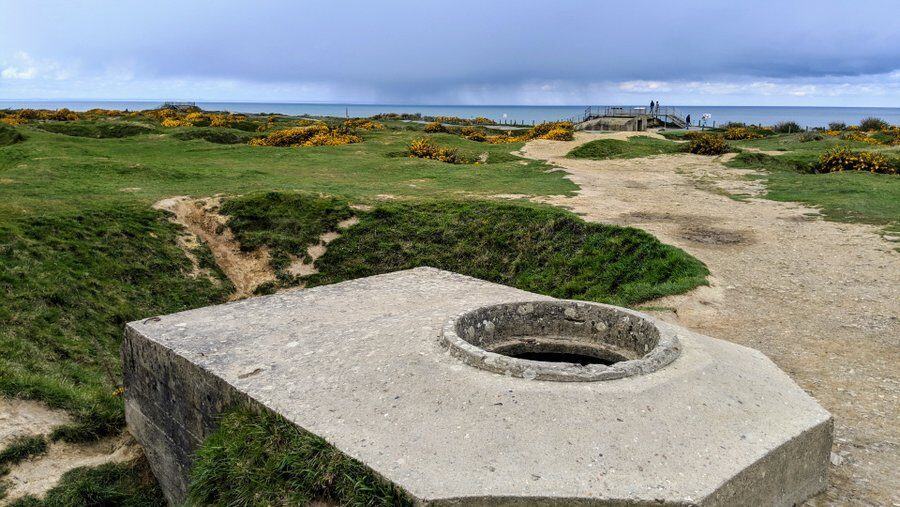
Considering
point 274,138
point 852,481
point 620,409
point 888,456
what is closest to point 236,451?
point 620,409

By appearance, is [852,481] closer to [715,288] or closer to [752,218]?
[715,288]

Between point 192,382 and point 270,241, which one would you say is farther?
point 270,241

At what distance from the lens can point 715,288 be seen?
11641 millimetres

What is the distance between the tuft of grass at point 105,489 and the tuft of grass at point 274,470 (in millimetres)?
1954

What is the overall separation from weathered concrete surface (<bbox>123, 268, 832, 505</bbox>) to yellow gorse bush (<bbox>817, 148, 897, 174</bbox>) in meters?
22.2

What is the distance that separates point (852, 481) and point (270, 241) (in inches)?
588

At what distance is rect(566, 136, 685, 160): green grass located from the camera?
31.8 m

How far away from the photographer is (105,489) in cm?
752

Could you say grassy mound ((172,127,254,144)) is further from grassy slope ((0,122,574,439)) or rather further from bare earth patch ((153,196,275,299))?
bare earth patch ((153,196,275,299))

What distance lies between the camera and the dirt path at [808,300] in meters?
6.51

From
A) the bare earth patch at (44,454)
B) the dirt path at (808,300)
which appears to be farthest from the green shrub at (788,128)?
the bare earth patch at (44,454)

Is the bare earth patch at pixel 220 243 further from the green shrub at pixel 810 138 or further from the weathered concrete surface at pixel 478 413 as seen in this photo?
the green shrub at pixel 810 138

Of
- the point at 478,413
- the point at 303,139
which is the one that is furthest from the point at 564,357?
the point at 303,139

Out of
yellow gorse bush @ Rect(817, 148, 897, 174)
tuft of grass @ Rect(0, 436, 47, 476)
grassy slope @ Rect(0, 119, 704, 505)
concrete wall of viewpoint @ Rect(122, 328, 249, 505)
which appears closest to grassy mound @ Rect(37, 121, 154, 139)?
grassy slope @ Rect(0, 119, 704, 505)
